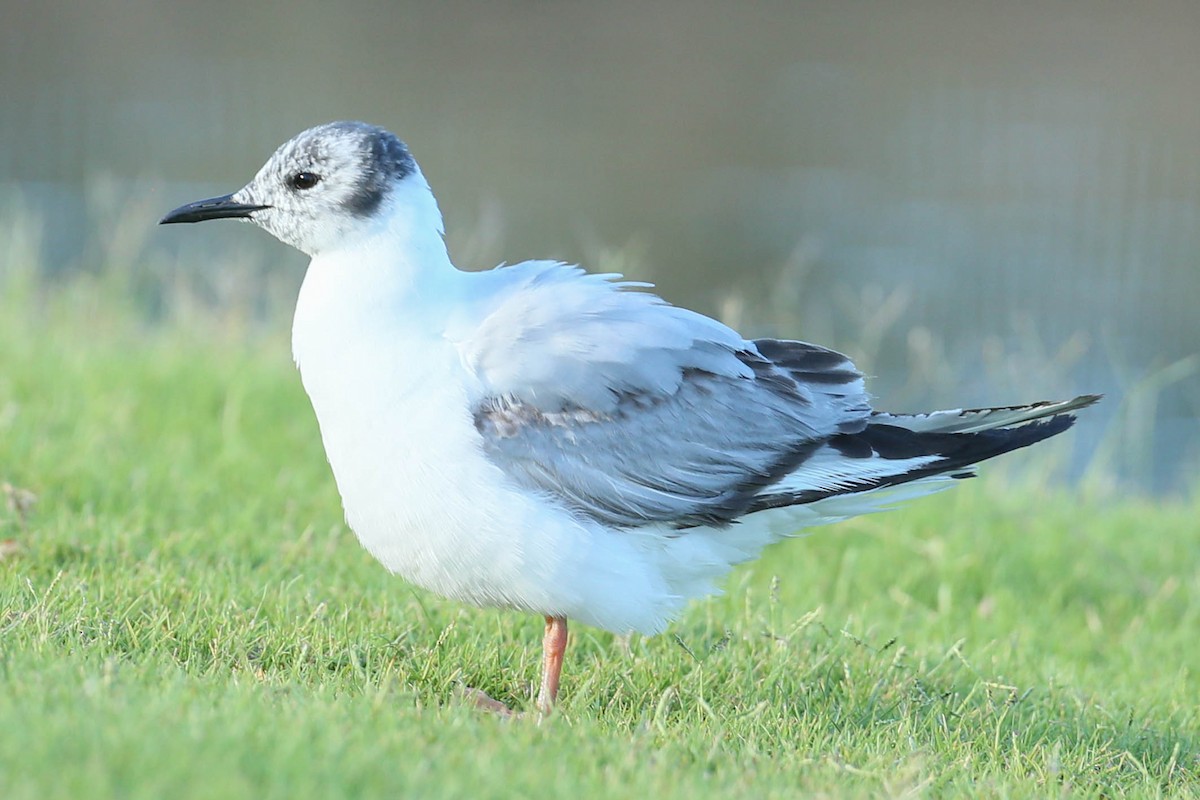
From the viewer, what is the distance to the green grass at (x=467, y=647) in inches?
140

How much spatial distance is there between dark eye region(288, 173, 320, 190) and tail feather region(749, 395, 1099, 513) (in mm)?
1722

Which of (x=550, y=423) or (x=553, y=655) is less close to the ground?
(x=550, y=423)

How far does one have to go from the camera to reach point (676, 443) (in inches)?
183

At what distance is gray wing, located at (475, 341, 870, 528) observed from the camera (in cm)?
446

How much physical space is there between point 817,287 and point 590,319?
9091mm

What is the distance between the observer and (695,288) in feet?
44.8

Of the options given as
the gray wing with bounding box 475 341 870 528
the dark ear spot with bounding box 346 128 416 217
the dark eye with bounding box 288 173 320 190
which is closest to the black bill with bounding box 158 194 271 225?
the dark eye with bounding box 288 173 320 190

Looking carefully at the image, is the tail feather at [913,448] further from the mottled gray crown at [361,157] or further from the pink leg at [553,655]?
the mottled gray crown at [361,157]

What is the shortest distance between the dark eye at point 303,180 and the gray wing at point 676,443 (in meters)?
0.99

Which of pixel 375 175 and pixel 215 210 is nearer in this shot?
pixel 375 175

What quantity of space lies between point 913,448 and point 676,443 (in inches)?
30.2

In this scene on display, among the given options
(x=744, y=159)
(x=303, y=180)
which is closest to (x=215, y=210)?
(x=303, y=180)

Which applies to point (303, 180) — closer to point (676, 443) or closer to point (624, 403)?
point (624, 403)

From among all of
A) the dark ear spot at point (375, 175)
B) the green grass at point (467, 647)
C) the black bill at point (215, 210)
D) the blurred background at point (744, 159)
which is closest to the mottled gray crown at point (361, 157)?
the dark ear spot at point (375, 175)
